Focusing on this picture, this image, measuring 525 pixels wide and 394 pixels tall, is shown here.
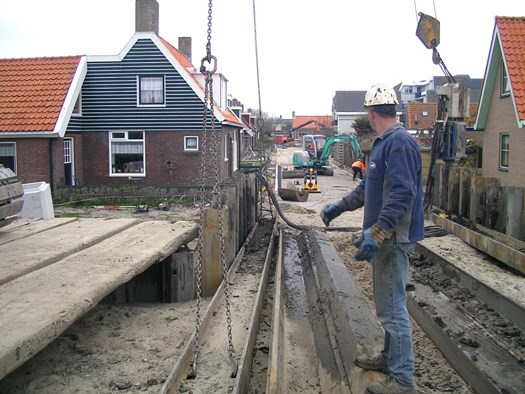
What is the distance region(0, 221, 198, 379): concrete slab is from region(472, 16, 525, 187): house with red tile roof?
15325mm

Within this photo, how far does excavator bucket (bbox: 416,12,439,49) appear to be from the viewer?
14.1 meters

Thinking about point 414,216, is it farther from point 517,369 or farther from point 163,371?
point 163,371

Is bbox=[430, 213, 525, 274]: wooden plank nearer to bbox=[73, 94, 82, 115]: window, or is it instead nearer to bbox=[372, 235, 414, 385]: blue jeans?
bbox=[372, 235, 414, 385]: blue jeans

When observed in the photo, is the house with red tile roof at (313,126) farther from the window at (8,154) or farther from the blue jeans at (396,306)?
the blue jeans at (396,306)

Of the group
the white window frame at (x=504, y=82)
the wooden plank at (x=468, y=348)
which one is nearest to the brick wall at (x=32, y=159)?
the wooden plank at (x=468, y=348)

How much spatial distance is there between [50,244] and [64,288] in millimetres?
2177

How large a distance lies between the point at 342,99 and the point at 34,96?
197ft

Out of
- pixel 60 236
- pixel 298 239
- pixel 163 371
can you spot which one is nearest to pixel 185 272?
pixel 60 236

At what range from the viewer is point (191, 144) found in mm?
23406

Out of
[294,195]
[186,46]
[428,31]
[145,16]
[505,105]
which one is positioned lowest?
[294,195]

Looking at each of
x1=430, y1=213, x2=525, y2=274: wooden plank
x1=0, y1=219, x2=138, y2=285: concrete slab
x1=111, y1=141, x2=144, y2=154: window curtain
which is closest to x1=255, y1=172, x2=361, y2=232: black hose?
x1=430, y1=213, x2=525, y2=274: wooden plank

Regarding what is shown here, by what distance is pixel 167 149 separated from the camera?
23.3 metres

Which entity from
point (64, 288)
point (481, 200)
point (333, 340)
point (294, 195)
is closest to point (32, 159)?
point (294, 195)

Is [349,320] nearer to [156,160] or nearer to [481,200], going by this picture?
[481,200]
